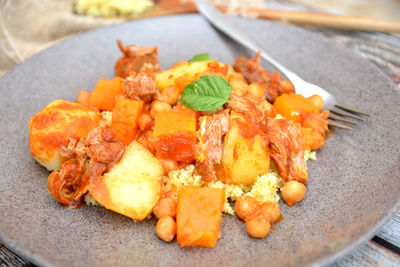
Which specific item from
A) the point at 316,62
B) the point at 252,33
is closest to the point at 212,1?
the point at 252,33

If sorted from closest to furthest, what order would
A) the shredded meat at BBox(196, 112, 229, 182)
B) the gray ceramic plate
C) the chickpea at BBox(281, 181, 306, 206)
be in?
the gray ceramic plate < the chickpea at BBox(281, 181, 306, 206) < the shredded meat at BBox(196, 112, 229, 182)

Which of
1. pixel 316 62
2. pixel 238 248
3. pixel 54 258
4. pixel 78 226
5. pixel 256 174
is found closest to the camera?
pixel 54 258

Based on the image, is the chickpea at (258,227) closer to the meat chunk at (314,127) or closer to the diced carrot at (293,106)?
the meat chunk at (314,127)

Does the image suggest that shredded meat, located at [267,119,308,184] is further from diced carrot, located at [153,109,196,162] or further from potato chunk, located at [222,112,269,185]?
diced carrot, located at [153,109,196,162]

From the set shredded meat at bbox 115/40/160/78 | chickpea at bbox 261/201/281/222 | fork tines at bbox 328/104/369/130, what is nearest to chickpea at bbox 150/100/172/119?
shredded meat at bbox 115/40/160/78

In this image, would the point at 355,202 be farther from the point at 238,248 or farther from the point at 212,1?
the point at 212,1

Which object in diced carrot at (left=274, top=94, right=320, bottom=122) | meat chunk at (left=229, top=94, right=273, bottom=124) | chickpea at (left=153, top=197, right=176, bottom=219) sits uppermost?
meat chunk at (left=229, top=94, right=273, bottom=124)

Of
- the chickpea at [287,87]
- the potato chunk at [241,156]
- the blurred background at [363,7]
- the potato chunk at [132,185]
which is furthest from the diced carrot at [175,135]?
the blurred background at [363,7]
